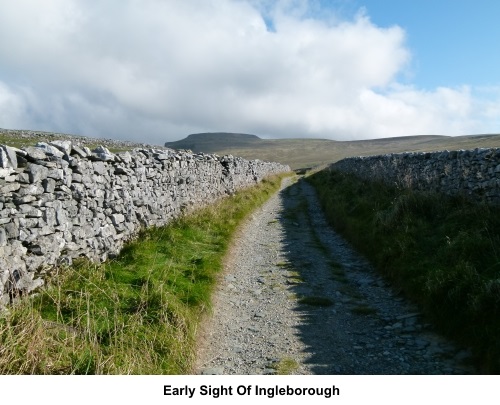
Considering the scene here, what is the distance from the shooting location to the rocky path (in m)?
5.73

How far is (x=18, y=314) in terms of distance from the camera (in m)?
5.51

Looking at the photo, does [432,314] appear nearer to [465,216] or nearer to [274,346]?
[274,346]

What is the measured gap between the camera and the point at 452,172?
12.8 m

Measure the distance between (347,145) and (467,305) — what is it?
18001 centimetres

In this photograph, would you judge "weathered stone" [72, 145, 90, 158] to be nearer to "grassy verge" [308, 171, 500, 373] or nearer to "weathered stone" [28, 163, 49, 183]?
"weathered stone" [28, 163, 49, 183]

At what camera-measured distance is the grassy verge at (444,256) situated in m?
6.04

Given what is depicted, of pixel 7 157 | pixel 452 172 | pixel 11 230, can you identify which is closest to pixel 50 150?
pixel 7 157

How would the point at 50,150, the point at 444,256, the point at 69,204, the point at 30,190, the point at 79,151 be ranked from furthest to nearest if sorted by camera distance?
the point at 79,151, the point at 444,256, the point at 69,204, the point at 50,150, the point at 30,190

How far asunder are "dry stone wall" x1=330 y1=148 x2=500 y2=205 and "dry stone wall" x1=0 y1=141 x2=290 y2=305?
9.31 m

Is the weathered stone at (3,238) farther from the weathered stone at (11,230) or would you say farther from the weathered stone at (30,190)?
the weathered stone at (30,190)

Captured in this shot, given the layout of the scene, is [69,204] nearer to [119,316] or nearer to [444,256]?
[119,316]

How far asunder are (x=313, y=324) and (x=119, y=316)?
3.32 metres

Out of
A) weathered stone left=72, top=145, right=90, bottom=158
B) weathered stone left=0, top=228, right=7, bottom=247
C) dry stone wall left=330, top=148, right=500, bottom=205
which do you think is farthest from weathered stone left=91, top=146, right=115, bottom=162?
dry stone wall left=330, top=148, right=500, bottom=205

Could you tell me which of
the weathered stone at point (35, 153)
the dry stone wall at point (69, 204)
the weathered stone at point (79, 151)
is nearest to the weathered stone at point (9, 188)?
the dry stone wall at point (69, 204)
